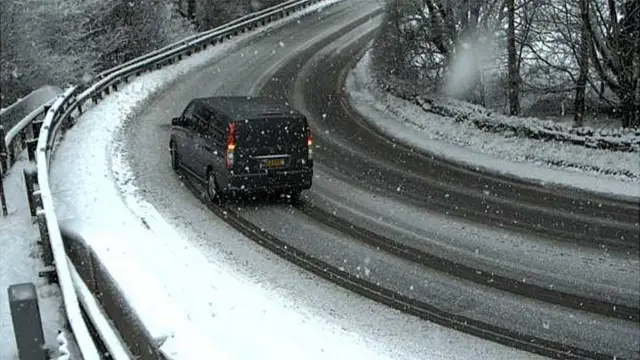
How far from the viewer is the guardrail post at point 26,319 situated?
223 inches

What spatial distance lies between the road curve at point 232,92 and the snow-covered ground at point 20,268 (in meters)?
2.81

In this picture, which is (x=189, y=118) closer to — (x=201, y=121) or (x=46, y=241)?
(x=201, y=121)

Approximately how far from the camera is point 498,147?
20.2 meters

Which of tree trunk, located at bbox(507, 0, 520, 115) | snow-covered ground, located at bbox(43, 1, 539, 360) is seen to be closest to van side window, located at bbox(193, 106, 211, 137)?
snow-covered ground, located at bbox(43, 1, 539, 360)

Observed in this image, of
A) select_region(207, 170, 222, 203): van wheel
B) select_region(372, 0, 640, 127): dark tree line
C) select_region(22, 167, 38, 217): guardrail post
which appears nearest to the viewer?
select_region(22, 167, 38, 217): guardrail post

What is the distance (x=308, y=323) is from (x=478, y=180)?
8.94 m

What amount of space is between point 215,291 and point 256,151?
442 centimetres

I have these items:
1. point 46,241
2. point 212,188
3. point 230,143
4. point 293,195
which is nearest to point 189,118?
point 212,188

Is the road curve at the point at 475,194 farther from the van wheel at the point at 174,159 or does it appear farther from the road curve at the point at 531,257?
the van wheel at the point at 174,159

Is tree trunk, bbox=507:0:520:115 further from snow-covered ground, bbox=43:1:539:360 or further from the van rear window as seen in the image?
snow-covered ground, bbox=43:1:539:360

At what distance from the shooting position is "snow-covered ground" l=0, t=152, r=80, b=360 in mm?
7973

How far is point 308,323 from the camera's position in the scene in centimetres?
994

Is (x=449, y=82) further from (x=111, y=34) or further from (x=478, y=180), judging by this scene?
(x=111, y=34)

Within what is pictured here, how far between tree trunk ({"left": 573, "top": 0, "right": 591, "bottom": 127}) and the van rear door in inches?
386
